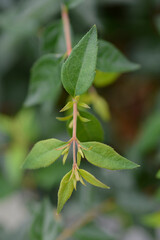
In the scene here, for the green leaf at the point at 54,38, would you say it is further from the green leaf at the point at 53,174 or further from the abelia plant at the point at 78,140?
the green leaf at the point at 53,174

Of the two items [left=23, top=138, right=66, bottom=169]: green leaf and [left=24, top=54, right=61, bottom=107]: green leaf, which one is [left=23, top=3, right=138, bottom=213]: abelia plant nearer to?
[left=23, top=138, right=66, bottom=169]: green leaf

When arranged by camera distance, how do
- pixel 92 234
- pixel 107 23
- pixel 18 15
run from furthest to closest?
pixel 107 23 → pixel 18 15 → pixel 92 234

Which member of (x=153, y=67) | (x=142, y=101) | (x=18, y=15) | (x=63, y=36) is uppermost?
(x=18, y=15)

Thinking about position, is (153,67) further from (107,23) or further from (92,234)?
(92,234)

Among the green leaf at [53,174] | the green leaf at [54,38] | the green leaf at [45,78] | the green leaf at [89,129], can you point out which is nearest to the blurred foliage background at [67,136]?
the green leaf at [53,174]

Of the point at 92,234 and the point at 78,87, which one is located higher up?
the point at 78,87

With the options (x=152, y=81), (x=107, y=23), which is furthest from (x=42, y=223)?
(x=152, y=81)

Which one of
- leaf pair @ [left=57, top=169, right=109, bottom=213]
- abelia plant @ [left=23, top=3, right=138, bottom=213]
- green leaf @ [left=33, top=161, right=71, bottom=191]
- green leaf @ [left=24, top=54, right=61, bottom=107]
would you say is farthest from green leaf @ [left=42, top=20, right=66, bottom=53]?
green leaf @ [left=33, top=161, right=71, bottom=191]
